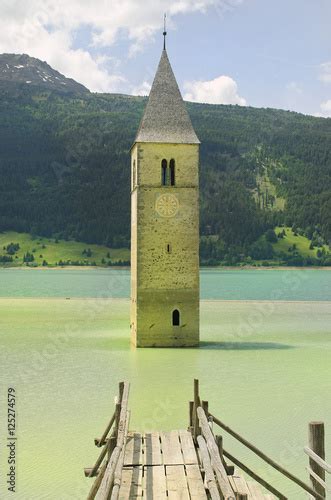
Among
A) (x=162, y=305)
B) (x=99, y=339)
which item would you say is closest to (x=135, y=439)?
(x=162, y=305)

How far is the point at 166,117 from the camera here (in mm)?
35594

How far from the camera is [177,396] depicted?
2262 centimetres

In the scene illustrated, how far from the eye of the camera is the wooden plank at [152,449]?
42.1ft

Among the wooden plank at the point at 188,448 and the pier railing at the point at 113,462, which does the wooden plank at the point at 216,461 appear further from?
the pier railing at the point at 113,462

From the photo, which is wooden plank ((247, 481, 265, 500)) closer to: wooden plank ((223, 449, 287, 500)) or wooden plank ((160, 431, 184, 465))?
wooden plank ((223, 449, 287, 500))

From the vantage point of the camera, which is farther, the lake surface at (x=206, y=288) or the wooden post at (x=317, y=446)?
the lake surface at (x=206, y=288)

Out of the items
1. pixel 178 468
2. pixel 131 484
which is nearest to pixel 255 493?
pixel 178 468

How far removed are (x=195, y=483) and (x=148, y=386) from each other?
12.9m

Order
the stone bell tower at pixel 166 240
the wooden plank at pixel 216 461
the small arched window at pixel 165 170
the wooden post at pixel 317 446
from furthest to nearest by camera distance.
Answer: the small arched window at pixel 165 170 → the stone bell tower at pixel 166 240 → the wooden post at pixel 317 446 → the wooden plank at pixel 216 461

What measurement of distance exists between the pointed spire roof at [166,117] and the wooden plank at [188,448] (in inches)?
869

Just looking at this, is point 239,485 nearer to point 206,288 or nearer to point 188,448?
point 188,448

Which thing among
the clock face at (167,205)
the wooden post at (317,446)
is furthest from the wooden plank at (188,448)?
the clock face at (167,205)

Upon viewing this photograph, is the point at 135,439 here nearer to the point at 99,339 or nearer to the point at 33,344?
the point at 33,344

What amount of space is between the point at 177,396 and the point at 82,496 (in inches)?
359
